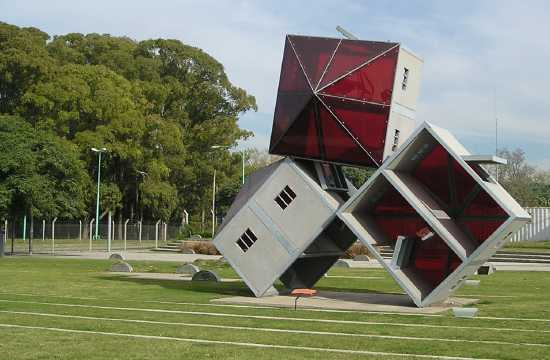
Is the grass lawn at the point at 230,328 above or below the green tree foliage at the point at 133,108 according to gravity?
below

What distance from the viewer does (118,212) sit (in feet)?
281

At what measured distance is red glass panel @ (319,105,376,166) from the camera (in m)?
22.8

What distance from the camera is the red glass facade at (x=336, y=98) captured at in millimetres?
22578

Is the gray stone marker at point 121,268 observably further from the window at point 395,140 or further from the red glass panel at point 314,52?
the window at point 395,140

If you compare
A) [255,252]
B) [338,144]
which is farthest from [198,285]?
[338,144]

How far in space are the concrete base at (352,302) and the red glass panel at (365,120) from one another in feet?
13.0

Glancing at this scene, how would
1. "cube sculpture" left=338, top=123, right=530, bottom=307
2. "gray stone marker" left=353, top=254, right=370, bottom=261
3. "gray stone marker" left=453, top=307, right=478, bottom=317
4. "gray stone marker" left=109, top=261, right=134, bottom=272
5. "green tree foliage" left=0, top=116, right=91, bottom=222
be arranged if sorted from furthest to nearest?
"gray stone marker" left=353, top=254, right=370, bottom=261 → "green tree foliage" left=0, top=116, right=91, bottom=222 → "gray stone marker" left=109, top=261, right=134, bottom=272 → "cube sculpture" left=338, top=123, right=530, bottom=307 → "gray stone marker" left=453, top=307, right=478, bottom=317

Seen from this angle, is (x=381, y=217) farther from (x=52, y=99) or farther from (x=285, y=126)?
(x=52, y=99)

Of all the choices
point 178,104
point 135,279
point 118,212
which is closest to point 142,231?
point 118,212

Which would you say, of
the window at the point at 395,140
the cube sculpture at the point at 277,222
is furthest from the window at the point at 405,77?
the cube sculpture at the point at 277,222

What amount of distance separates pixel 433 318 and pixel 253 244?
6.60m

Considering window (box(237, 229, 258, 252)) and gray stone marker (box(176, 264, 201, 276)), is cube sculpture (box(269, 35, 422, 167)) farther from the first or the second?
gray stone marker (box(176, 264, 201, 276))

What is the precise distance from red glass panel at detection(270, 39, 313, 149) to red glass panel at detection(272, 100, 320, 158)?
16 cm

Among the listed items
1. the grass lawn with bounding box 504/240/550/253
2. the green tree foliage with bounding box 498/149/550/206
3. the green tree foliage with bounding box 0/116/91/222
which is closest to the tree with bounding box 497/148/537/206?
the green tree foliage with bounding box 498/149/550/206
